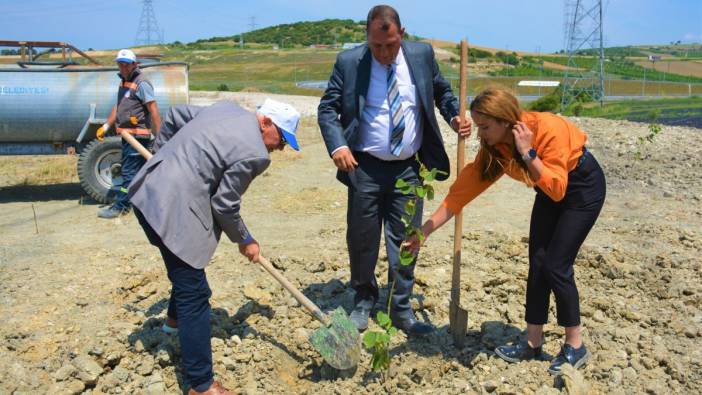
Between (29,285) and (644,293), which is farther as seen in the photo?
(29,285)

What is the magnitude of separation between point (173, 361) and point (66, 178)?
6.72m

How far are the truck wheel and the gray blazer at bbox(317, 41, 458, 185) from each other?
15.0 feet

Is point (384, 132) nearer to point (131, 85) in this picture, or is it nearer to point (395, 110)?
point (395, 110)

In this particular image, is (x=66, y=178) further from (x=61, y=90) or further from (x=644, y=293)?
(x=644, y=293)

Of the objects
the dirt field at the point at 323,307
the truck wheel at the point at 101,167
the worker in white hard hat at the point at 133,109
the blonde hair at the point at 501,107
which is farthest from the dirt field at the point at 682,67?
the blonde hair at the point at 501,107

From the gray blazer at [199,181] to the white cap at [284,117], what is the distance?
0.26 ft

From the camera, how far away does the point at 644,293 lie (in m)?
4.26

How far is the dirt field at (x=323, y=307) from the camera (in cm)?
340

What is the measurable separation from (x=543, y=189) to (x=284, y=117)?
1217mm

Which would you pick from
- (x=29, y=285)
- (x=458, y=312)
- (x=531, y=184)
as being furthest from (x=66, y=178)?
(x=531, y=184)

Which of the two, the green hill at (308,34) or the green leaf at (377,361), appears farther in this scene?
the green hill at (308,34)

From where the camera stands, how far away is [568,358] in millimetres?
3293

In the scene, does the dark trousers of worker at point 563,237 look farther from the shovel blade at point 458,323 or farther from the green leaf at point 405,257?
the green leaf at point 405,257

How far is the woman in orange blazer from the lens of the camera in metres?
2.84
